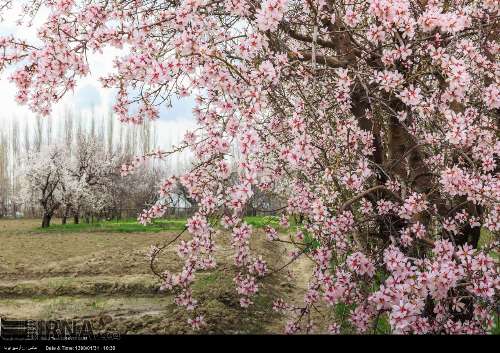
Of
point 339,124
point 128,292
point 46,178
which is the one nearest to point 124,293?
point 128,292

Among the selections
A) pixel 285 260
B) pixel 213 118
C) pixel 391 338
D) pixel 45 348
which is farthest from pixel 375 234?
pixel 285 260

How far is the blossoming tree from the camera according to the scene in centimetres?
287

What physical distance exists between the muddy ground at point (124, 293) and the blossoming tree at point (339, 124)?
1500 mm

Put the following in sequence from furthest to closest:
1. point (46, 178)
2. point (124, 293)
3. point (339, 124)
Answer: point (46, 178), point (124, 293), point (339, 124)

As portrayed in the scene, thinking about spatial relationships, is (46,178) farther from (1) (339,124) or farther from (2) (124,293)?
(1) (339,124)

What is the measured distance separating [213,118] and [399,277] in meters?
1.75

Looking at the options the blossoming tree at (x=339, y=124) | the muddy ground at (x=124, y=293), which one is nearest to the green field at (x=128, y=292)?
the muddy ground at (x=124, y=293)

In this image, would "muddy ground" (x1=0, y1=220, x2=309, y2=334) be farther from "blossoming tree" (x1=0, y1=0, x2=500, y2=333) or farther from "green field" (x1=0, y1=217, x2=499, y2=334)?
"blossoming tree" (x1=0, y1=0, x2=500, y2=333)

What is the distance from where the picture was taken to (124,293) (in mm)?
7617

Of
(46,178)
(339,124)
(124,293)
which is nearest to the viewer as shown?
(339,124)

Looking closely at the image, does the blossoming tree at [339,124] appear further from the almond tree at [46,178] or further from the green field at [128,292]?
the almond tree at [46,178]

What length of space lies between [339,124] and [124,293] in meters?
5.19

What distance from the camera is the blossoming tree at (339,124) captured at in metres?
2.87

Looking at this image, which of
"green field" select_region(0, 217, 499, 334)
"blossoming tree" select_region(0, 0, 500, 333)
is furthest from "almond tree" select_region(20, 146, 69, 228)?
"blossoming tree" select_region(0, 0, 500, 333)
